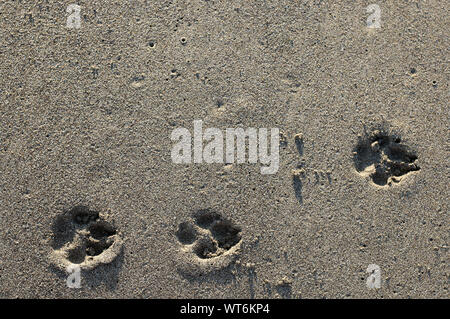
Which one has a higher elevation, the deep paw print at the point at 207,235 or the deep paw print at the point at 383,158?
the deep paw print at the point at 383,158

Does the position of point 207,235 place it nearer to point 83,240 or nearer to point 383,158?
point 83,240

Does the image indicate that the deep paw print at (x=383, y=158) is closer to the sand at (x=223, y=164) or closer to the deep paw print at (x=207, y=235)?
the sand at (x=223, y=164)

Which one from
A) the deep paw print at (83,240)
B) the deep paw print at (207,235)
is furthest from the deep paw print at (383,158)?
the deep paw print at (83,240)

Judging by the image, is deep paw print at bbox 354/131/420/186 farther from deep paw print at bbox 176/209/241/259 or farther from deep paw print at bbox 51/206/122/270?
deep paw print at bbox 51/206/122/270

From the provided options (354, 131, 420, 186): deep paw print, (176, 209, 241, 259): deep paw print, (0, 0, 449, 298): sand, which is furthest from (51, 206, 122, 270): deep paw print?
(354, 131, 420, 186): deep paw print

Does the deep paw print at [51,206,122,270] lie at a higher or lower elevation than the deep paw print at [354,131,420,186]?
lower
